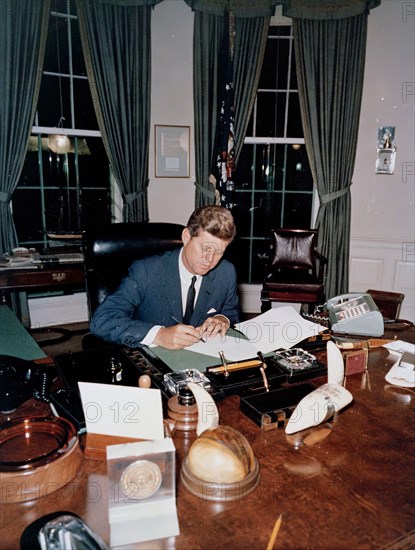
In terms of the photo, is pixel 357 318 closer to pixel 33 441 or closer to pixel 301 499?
pixel 301 499

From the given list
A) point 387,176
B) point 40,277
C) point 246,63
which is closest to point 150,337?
point 40,277

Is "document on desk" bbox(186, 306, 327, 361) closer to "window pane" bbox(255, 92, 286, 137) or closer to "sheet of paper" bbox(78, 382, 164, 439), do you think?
"sheet of paper" bbox(78, 382, 164, 439)

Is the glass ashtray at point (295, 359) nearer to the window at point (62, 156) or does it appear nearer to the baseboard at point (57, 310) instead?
the window at point (62, 156)

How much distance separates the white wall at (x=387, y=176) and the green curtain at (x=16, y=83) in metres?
3.30

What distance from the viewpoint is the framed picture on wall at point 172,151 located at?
16.0 feet

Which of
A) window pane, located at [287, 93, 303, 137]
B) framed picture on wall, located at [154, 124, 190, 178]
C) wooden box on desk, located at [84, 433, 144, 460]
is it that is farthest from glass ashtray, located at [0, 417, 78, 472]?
window pane, located at [287, 93, 303, 137]

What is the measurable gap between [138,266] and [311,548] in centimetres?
152

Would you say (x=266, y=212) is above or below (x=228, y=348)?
above

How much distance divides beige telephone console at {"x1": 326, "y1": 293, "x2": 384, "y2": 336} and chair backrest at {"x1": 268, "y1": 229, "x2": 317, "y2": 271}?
267 centimetres

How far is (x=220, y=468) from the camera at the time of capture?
0.95 meters

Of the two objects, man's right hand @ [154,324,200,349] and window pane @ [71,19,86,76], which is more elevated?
window pane @ [71,19,86,76]

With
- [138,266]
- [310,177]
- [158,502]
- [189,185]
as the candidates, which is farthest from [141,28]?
[158,502]

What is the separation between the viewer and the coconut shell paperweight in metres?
0.95

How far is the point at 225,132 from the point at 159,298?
2.97 meters
